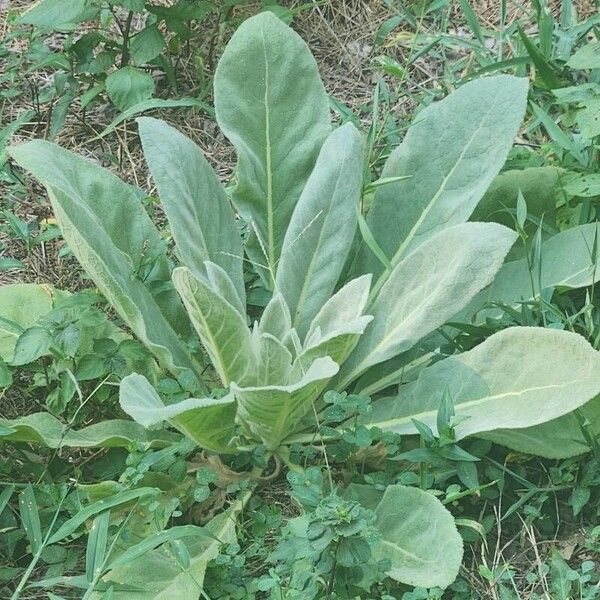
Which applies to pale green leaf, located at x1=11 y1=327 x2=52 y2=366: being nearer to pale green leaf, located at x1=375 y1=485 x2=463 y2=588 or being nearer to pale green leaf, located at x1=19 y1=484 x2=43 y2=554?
pale green leaf, located at x1=19 y1=484 x2=43 y2=554

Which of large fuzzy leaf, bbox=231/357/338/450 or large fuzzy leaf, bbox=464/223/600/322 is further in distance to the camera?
large fuzzy leaf, bbox=464/223/600/322

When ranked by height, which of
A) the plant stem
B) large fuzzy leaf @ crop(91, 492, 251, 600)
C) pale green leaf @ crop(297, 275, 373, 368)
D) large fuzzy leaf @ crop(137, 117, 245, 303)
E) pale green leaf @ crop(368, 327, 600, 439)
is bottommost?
large fuzzy leaf @ crop(91, 492, 251, 600)

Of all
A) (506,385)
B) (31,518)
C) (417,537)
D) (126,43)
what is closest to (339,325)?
(506,385)

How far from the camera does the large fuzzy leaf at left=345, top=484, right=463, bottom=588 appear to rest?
5.30 feet

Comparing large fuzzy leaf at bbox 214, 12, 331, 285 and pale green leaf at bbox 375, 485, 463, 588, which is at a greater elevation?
large fuzzy leaf at bbox 214, 12, 331, 285

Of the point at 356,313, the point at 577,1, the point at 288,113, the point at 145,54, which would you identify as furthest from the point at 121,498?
the point at 577,1

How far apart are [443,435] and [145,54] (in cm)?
138

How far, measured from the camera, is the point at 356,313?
188 centimetres

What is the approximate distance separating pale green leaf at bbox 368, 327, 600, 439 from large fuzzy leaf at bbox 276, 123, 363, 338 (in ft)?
0.87

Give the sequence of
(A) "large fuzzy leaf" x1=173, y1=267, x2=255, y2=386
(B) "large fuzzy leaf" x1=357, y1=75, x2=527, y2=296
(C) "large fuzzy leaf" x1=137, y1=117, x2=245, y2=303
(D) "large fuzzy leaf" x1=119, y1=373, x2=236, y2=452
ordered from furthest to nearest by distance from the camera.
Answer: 1. (B) "large fuzzy leaf" x1=357, y1=75, x2=527, y2=296
2. (C) "large fuzzy leaf" x1=137, y1=117, x2=245, y2=303
3. (A) "large fuzzy leaf" x1=173, y1=267, x2=255, y2=386
4. (D) "large fuzzy leaf" x1=119, y1=373, x2=236, y2=452

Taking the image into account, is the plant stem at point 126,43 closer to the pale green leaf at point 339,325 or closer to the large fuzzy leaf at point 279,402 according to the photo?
the pale green leaf at point 339,325

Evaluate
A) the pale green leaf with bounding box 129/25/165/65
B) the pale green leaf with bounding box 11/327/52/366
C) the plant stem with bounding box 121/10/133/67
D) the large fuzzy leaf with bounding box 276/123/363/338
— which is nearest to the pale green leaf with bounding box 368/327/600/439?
the large fuzzy leaf with bounding box 276/123/363/338

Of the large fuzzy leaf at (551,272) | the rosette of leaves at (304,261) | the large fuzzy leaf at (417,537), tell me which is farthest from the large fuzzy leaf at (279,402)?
the large fuzzy leaf at (551,272)

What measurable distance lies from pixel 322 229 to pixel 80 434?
24.3 inches
